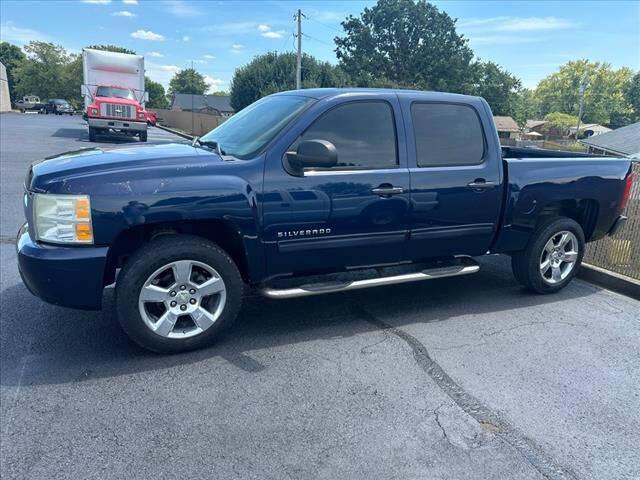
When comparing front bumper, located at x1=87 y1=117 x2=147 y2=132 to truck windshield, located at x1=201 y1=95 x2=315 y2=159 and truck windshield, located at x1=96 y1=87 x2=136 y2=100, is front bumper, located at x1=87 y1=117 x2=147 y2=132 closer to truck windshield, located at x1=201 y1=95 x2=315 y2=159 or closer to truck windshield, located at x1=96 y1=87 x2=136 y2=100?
truck windshield, located at x1=96 y1=87 x2=136 y2=100

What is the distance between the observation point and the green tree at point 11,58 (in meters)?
80.2

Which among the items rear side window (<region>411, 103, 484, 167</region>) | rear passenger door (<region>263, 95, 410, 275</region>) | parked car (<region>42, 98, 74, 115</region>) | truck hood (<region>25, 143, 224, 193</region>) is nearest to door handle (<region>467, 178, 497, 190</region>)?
rear side window (<region>411, 103, 484, 167</region>)

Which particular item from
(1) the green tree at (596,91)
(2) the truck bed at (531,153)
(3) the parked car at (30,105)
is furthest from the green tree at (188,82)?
(2) the truck bed at (531,153)

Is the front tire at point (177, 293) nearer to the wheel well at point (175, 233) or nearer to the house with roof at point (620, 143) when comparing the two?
the wheel well at point (175, 233)

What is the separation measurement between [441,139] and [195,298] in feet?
8.33

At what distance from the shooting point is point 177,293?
11.9 ft

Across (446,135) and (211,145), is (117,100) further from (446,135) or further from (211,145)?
(446,135)

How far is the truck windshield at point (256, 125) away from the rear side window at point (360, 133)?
0.24 meters

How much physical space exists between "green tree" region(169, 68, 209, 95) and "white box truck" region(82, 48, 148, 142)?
105 meters

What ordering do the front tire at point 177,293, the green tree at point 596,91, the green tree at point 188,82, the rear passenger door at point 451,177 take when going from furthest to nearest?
the green tree at point 188,82 < the green tree at point 596,91 < the rear passenger door at point 451,177 < the front tire at point 177,293

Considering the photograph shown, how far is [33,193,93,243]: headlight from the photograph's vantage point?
10.8 feet

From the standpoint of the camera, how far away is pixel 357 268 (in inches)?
169

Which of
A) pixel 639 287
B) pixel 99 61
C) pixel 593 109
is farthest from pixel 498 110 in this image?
pixel 639 287

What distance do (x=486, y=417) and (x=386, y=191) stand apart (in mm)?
1865
